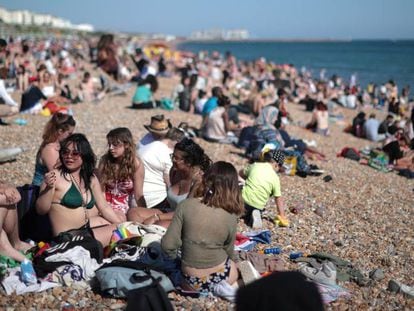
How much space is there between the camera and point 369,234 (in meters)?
5.65

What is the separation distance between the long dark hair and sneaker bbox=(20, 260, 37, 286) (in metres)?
0.91

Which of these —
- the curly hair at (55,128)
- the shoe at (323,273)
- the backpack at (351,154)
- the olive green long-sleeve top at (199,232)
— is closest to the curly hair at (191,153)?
the olive green long-sleeve top at (199,232)

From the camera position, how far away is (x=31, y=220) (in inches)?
169

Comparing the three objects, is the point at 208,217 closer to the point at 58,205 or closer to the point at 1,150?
the point at 58,205

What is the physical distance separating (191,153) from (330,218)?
269cm

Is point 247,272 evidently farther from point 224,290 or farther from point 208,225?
point 208,225

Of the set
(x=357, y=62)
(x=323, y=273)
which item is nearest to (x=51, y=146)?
(x=323, y=273)

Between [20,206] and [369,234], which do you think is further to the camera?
[369,234]

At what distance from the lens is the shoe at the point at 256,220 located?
17.6ft

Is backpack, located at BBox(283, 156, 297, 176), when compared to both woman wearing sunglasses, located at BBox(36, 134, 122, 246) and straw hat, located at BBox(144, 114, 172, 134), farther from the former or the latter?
woman wearing sunglasses, located at BBox(36, 134, 122, 246)

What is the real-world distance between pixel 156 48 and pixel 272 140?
3283cm

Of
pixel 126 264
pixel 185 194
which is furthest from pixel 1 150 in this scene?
pixel 126 264

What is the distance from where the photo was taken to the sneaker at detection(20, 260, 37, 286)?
3566 mm

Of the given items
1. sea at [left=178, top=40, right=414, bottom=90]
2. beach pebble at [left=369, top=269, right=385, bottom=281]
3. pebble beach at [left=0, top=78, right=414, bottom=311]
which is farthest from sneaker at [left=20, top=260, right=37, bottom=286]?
sea at [left=178, top=40, right=414, bottom=90]
